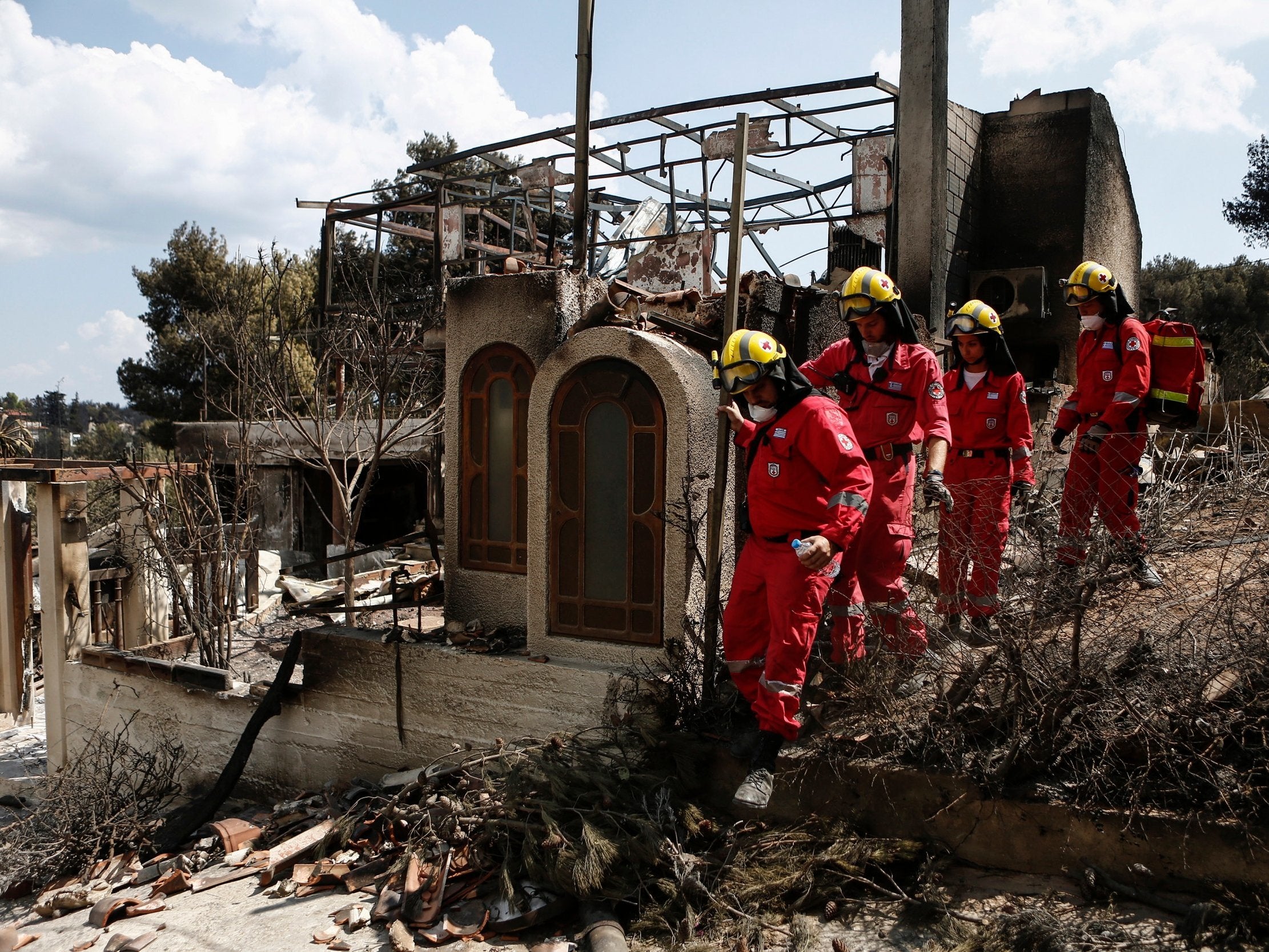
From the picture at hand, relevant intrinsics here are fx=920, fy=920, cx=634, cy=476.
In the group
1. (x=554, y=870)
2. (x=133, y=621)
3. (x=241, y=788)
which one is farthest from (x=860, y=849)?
(x=133, y=621)

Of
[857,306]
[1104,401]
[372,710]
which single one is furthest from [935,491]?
[372,710]

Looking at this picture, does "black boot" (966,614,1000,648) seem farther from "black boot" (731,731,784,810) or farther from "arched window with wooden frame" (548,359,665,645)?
"arched window with wooden frame" (548,359,665,645)

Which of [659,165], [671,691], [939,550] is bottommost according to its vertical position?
[671,691]

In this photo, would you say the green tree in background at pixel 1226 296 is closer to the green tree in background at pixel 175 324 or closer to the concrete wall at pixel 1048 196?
the concrete wall at pixel 1048 196

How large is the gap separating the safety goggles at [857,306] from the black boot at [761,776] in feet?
7.20

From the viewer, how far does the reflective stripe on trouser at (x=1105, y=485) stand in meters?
4.53

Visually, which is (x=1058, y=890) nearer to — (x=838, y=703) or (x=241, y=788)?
(x=838, y=703)

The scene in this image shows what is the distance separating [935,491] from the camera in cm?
455

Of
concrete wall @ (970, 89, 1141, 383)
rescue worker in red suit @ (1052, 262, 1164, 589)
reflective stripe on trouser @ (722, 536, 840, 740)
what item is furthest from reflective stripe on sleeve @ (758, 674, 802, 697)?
concrete wall @ (970, 89, 1141, 383)

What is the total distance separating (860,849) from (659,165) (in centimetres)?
1021

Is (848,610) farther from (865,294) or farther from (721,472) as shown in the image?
(865,294)

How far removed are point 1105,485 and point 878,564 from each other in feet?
5.21

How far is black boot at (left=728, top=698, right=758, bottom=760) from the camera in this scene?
15.0 ft

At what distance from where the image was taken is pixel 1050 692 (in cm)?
391
